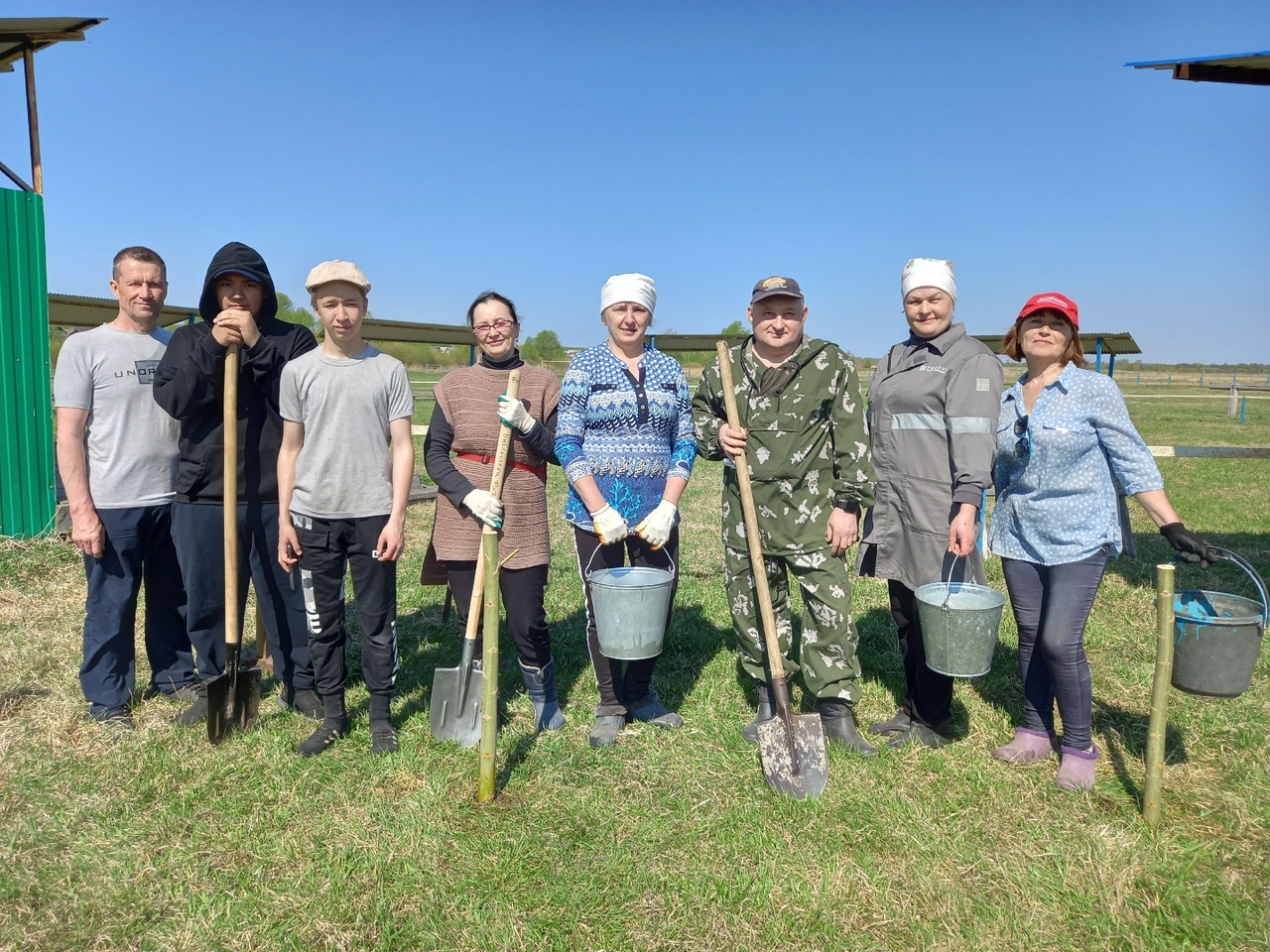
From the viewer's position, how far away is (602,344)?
3740mm

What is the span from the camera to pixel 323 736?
3.70 meters

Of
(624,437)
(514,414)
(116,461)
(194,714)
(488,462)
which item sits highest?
(514,414)

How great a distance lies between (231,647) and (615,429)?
199 centimetres

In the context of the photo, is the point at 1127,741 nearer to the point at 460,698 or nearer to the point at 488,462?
the point at 460,698

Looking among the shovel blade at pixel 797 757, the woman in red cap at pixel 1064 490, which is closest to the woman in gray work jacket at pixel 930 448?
the woman in red cap at pixel 1064 490

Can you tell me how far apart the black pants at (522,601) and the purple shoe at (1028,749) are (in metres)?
2.11

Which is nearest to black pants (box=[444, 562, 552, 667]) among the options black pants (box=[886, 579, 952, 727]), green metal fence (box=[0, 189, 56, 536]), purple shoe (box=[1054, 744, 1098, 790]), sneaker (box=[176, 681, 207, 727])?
sneaker (box=[176, 681, 207, 727])

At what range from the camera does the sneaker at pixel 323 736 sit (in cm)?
362

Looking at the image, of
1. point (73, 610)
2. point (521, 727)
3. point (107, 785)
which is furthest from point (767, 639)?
point (73, 610)

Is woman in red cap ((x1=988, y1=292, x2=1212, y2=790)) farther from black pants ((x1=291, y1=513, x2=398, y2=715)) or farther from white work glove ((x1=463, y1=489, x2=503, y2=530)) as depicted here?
black pants ((x1=291, y1=513, x2=398, y2=715))

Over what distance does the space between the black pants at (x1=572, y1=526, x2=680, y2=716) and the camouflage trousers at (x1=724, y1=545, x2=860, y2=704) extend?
0.31m

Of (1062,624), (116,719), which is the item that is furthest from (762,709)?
(116,719)

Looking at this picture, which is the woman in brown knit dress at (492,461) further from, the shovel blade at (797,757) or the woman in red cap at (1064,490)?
the woman in red cap at (1064,490)

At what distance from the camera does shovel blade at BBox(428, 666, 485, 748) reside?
3.65m
